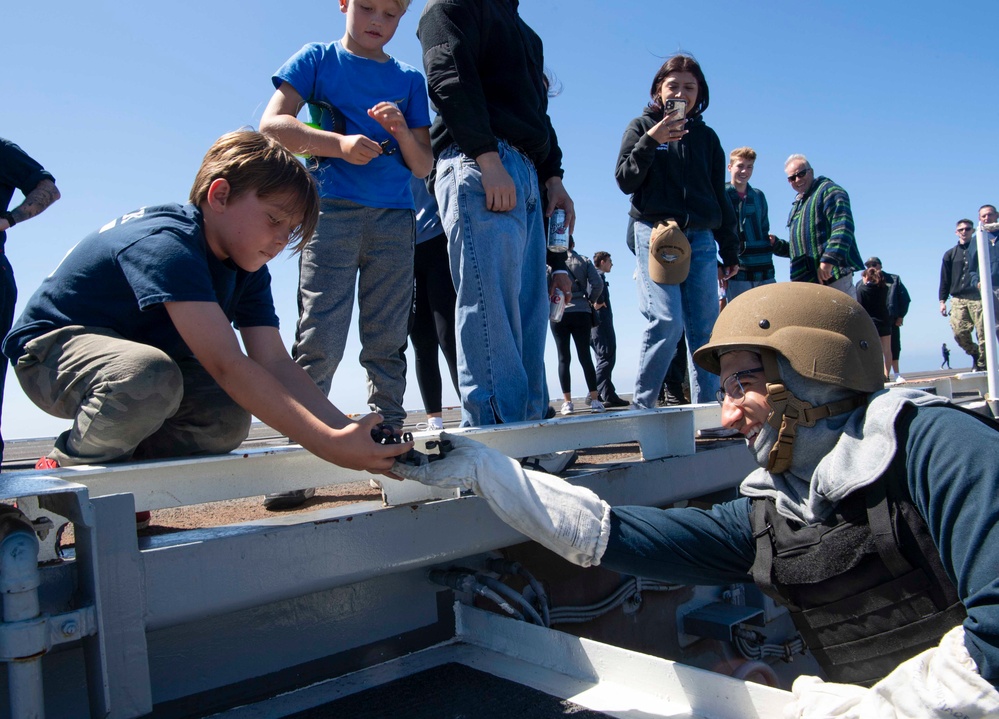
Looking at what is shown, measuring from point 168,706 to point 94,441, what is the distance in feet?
2.06

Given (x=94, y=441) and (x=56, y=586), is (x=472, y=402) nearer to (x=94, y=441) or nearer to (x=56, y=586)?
(x=94, y=441)

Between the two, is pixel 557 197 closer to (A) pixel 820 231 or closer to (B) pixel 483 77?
(B) pixel 483 77

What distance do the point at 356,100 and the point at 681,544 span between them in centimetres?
199

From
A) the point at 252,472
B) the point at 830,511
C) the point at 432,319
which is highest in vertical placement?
the point at 432,319

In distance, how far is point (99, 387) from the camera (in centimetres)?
180

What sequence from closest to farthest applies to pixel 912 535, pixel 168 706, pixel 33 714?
pixel 33 714 < pixel 912 535 < pixel 168 706

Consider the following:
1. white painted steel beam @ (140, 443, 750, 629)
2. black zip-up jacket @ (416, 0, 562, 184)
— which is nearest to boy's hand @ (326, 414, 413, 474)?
white painted steel beam @ (140, 443, 750, 629)

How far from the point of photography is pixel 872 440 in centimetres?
162

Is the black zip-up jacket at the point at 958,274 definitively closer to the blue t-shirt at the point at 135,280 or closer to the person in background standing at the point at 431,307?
the person in background standing at the point at 431,307

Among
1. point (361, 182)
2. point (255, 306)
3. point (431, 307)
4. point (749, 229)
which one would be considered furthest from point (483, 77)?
point (749, 229)

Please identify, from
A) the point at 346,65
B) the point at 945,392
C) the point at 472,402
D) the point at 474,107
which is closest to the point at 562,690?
the point at 472,402

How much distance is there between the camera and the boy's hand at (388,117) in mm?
2680

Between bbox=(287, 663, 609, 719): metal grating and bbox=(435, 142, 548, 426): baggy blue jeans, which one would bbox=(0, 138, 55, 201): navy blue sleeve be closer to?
bbox=(435, 142, 548, 426): baggy blue jeans

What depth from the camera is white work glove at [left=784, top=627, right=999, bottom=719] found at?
1231 millimetres
